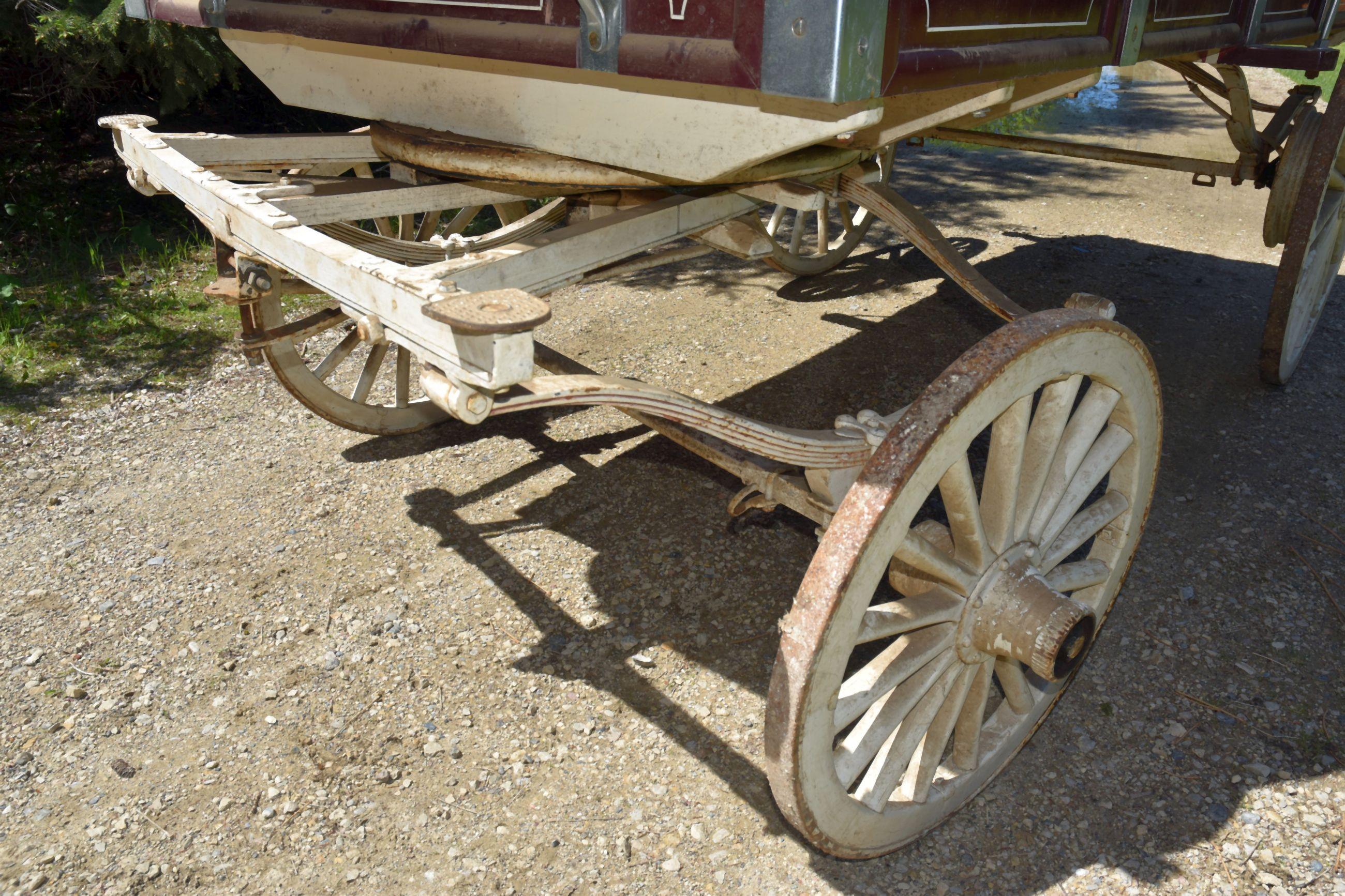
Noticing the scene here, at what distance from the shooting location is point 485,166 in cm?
260

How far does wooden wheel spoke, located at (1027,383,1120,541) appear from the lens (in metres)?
2.11

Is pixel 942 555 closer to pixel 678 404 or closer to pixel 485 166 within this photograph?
pixel 678 404

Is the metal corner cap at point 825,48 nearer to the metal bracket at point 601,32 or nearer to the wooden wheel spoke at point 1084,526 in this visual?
the metal bracket at point 601,32

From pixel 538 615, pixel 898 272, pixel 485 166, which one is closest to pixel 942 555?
pixel 538 615

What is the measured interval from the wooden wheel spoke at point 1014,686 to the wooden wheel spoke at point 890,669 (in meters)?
0.22

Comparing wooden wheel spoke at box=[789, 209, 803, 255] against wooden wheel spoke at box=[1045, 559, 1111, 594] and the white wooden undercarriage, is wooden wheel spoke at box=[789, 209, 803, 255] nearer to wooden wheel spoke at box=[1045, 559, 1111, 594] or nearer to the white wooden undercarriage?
the white wooden undercarriage

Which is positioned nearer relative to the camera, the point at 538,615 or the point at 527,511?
the point at 538,615

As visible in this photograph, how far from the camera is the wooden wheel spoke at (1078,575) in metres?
2.17

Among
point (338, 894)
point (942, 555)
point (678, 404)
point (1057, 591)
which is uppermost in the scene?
point (678, 404)

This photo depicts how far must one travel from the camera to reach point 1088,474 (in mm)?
2176

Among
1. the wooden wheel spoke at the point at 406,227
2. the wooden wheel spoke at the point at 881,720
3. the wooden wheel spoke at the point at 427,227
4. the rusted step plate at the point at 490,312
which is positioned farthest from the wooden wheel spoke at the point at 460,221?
the wooden wheel spoke at the point at 881,720

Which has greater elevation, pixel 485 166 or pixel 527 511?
pixel 485 166

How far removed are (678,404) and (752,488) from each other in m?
0.55

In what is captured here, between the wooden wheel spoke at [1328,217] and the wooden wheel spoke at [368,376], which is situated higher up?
the wooden wheel spoke at [1328,217]
